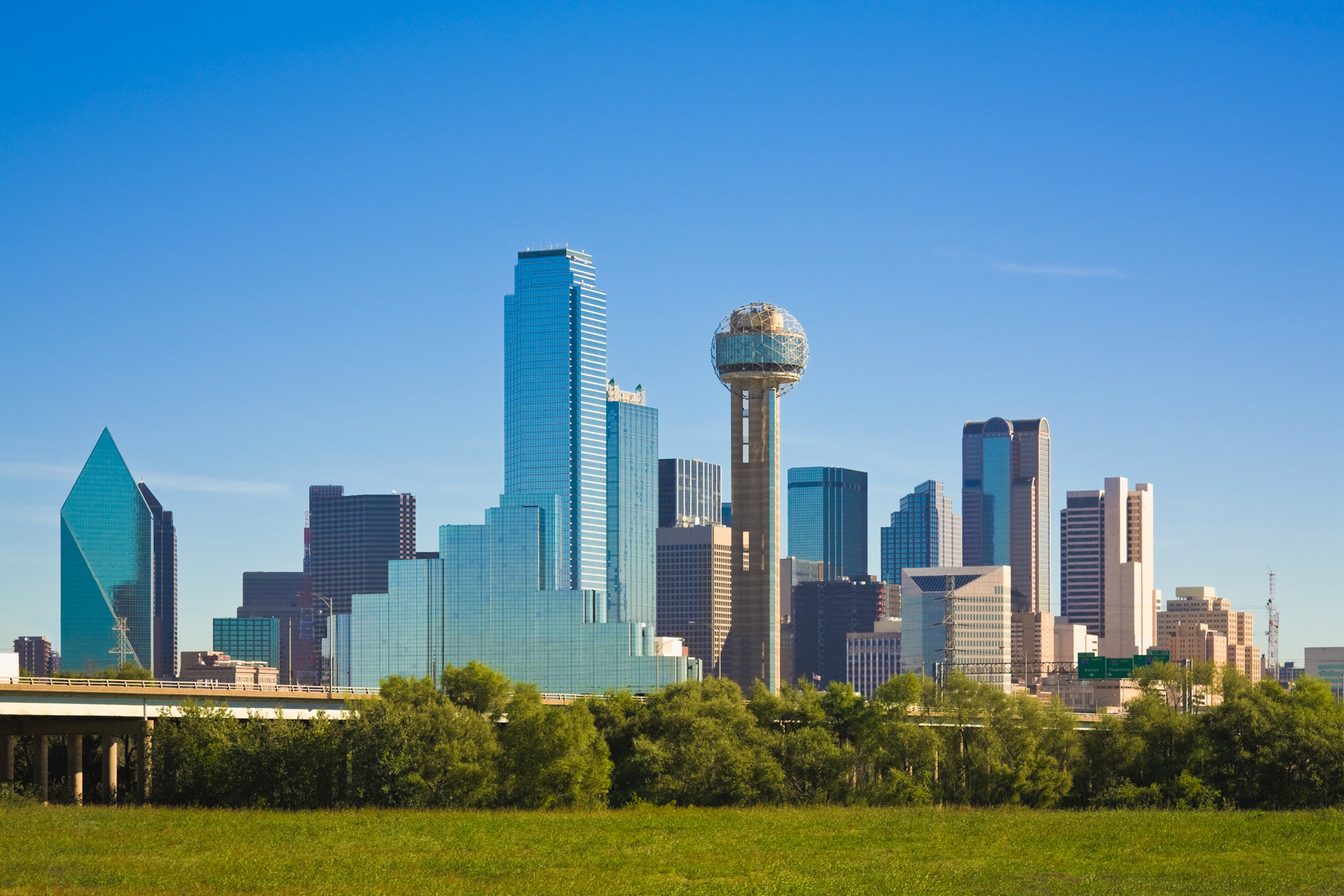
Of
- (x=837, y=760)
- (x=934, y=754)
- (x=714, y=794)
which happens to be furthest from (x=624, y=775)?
(x=934, y=754)

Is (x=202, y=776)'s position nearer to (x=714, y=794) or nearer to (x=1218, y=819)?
(x=714, y=794)

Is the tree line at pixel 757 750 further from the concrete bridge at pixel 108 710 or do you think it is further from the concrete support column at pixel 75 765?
the concrete support column at pixel 75 765

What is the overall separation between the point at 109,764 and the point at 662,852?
5593 centimetres

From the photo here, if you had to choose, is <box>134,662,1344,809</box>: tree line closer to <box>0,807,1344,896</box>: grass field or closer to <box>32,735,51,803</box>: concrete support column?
<box>0,807,1344,896</box>: grass field

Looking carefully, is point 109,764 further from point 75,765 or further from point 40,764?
point 40,764

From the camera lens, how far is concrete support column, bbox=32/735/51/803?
132875 mm

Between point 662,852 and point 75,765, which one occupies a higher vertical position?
point 662,852

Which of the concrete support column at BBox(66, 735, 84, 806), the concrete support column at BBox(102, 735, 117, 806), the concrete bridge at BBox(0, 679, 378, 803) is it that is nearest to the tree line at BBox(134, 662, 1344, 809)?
the concrete bridge at BBox(0, 679, 378, 803)

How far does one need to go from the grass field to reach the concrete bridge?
39.2ft

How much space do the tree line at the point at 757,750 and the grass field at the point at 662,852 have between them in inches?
242

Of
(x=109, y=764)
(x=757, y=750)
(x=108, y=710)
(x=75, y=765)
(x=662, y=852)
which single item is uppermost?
(x=108, y=710)

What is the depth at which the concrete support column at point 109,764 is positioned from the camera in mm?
130875

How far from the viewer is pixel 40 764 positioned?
442 feet

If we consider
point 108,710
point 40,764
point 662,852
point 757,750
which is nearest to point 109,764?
point 40,764
